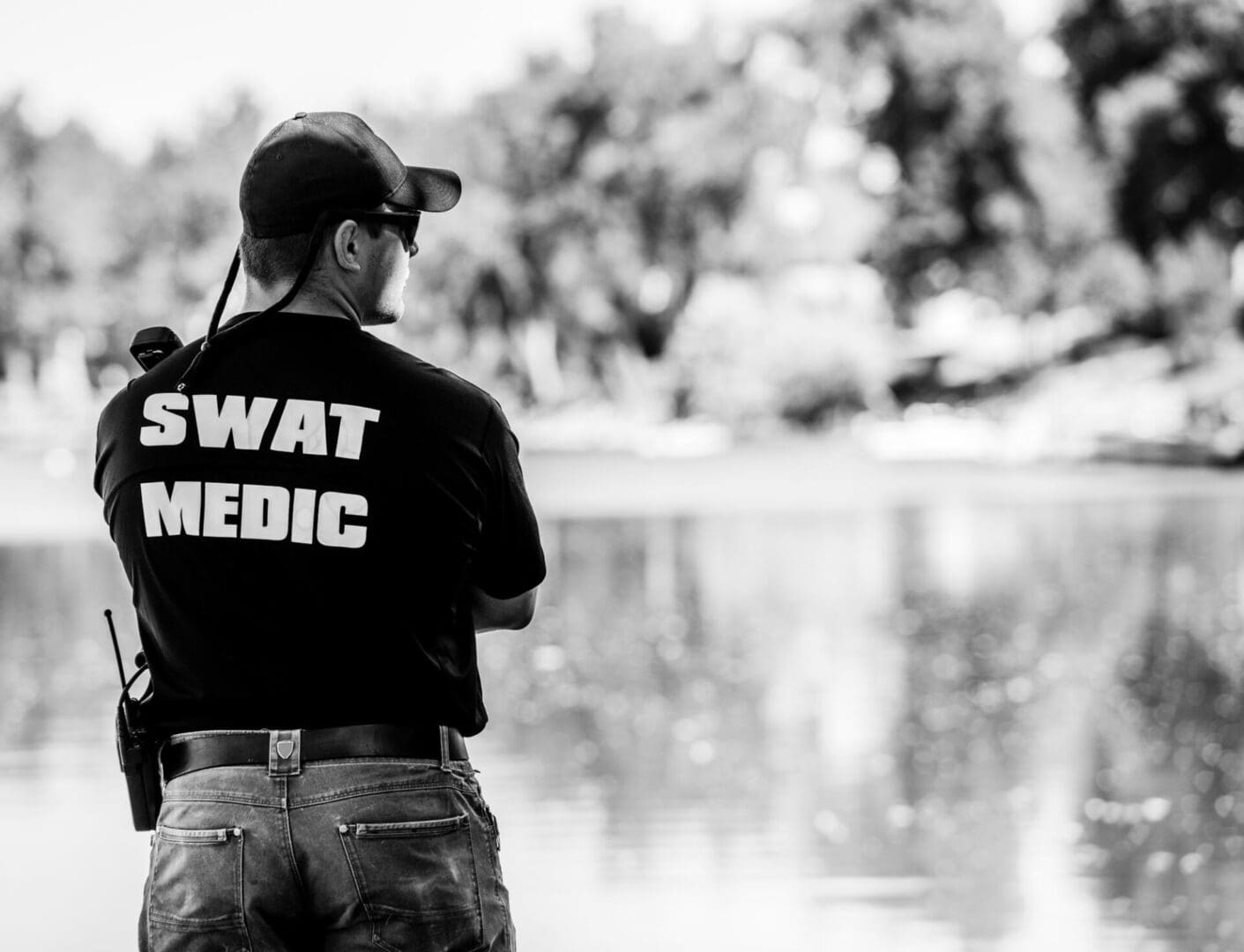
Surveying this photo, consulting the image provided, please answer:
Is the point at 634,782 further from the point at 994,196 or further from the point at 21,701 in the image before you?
the point at 994,196

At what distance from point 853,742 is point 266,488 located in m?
7.18

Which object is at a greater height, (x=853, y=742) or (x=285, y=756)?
(x=285, y=756)

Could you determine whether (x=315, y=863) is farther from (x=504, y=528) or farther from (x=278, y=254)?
(x=278, y=254)

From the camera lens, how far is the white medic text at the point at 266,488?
2.56 metres

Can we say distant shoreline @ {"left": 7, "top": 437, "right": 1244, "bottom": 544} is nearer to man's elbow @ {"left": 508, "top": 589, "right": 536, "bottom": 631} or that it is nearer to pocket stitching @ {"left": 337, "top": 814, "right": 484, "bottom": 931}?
man's elbow @ {"left": 508, "top": 589, "right": 536, "bottom": 631}

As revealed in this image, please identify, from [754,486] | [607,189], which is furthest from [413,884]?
[607,189]

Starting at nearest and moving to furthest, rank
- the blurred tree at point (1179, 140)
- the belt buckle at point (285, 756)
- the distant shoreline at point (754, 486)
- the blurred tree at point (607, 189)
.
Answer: the belt buckle at point (285, 756)
the distant shoreline at point (754, 486)
the blurred tree at point (1179, 140)
the blurred tree at point (607, 189)

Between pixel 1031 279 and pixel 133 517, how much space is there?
51.6m

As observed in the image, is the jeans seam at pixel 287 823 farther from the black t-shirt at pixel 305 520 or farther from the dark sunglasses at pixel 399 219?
the dark sunglasses at pixel 399 219

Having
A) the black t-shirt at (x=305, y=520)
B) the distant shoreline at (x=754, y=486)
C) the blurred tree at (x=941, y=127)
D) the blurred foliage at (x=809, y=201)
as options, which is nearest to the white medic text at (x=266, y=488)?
the black t-shirt at (x=305, y=520)

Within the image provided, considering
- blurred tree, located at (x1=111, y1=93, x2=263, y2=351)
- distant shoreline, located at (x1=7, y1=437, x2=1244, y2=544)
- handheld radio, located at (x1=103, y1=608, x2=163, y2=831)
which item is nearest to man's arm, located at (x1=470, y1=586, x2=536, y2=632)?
handheld radio, located at (x1=103, y1=608, x2=163, y2=831)

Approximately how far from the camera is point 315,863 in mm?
2568

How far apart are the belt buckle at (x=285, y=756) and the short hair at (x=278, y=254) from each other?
1.99 feet

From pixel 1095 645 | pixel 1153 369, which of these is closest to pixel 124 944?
pixel 1095 645
